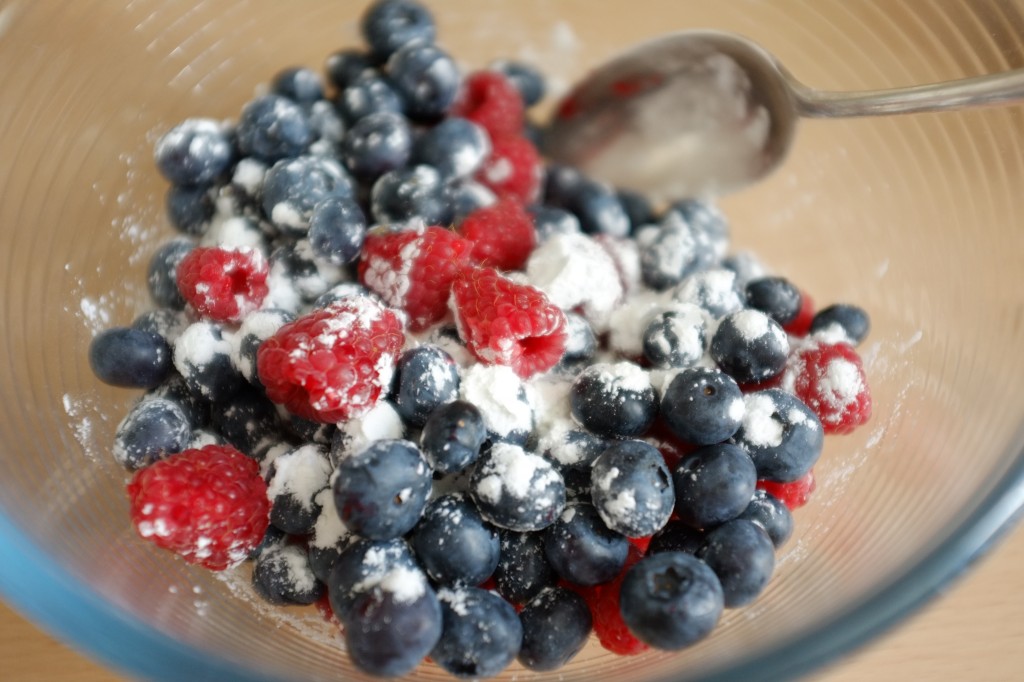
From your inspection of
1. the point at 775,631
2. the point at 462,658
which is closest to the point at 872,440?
the point at 775,631

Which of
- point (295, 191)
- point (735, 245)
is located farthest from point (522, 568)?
point (735, 245)

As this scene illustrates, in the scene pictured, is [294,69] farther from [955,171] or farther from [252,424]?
[955,171]

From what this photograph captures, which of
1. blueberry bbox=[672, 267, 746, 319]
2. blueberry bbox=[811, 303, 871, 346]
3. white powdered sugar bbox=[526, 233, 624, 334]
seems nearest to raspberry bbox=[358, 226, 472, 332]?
white powdered sugar bbox=[526, 233, 624, 334]

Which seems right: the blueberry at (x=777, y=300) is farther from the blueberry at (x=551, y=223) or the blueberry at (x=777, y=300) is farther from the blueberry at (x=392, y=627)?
the blueberry at (x=392, y=627)

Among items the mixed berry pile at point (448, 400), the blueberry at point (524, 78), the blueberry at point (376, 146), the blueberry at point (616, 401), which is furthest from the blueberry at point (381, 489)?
the blueberry at point (524, 78)

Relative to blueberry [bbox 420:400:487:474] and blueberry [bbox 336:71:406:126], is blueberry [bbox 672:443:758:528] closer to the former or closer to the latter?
blueberry [bbox 420:400:487:474]

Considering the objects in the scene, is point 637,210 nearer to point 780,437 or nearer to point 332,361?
point 780,437
